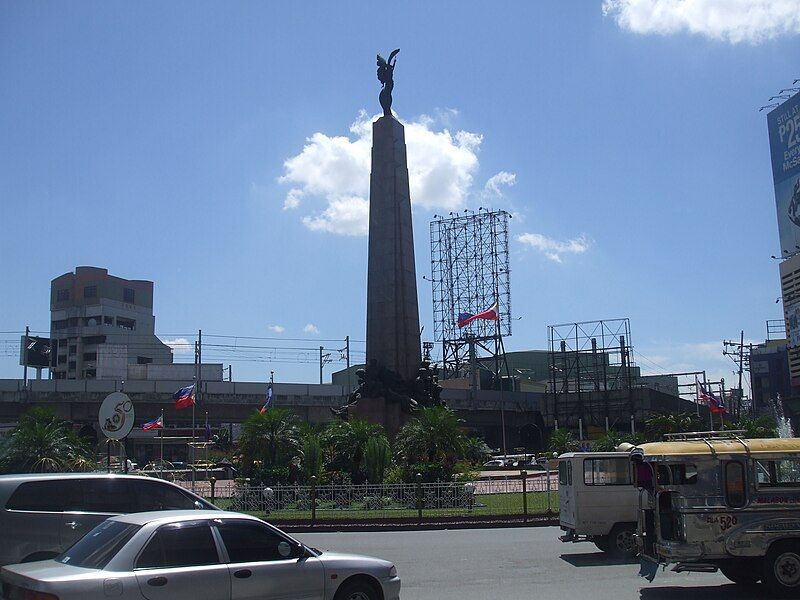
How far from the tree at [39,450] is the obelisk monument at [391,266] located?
50.4 ft

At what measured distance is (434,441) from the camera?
28938 millimetres

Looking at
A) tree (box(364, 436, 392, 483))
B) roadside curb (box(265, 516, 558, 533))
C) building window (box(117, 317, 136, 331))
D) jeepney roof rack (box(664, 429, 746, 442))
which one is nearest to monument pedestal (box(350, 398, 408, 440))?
tree (box(364, 436, 392, 483))

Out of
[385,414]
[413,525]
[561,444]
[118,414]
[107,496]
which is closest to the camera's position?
[107,496]

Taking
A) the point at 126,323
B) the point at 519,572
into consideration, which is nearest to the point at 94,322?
the point at 126,323

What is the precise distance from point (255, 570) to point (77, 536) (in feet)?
14.6

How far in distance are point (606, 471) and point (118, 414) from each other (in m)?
10.4

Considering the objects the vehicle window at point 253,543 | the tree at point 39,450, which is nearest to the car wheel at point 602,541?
the vehicle window at point 253,543

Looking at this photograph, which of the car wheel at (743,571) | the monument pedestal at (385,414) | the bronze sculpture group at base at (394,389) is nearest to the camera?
the car wheel at (743,571)

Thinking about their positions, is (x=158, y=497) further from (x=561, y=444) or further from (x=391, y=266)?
(x=561, y=444)

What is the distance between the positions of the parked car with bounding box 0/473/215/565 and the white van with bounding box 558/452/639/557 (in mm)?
7657

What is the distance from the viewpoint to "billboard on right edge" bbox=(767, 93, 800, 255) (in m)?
66.2

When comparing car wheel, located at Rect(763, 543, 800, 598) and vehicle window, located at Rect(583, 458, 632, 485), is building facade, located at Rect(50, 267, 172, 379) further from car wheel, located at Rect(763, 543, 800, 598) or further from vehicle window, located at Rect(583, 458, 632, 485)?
car wheel, located at Rect(763, 543, 800, 598)

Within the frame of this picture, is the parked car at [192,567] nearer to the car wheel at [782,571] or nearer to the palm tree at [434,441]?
the car wheel at [782,571]

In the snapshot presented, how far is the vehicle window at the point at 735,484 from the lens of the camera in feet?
36.4
